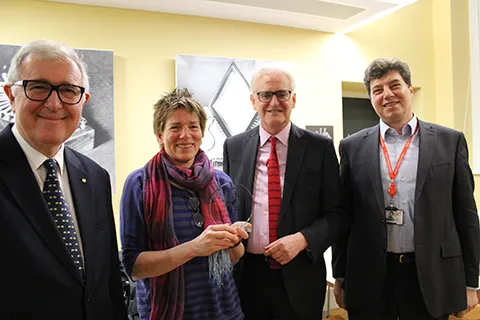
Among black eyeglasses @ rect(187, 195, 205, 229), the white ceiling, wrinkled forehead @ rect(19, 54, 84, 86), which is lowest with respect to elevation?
black eyeglasses @ rect(187, 195, 205, 229)

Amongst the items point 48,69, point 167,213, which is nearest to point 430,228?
point 167,213

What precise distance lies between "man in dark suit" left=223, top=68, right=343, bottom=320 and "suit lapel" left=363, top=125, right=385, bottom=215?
224 millimetres

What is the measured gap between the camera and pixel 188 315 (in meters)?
1.54

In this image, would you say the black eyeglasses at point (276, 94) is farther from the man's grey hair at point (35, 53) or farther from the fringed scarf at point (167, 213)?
the man's grey hair at point (35, 53)

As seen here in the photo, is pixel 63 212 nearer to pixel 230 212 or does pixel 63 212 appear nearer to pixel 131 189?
pixel 131 189

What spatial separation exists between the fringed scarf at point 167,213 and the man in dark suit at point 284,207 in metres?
0.34

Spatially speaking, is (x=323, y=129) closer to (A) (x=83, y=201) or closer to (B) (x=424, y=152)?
(B) (x=424, y=152)

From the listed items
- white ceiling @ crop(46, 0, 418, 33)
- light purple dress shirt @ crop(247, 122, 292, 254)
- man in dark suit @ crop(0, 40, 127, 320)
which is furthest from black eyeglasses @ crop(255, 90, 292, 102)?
white ceiling @ crop(46, 0, 418, 33)

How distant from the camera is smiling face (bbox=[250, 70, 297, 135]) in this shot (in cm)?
199

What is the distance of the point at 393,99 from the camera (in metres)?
2.11

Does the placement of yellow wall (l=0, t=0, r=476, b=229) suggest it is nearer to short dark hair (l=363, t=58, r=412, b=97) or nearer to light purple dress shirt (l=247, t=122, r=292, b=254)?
light purple dress shirt (l=247, t=122, r=292, b=254)

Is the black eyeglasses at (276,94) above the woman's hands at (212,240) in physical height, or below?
above

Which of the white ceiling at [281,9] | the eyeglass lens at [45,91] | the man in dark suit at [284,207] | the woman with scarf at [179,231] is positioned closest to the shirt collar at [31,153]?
the eyeglass lens at [45,91]

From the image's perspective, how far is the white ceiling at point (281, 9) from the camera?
3863 mm
